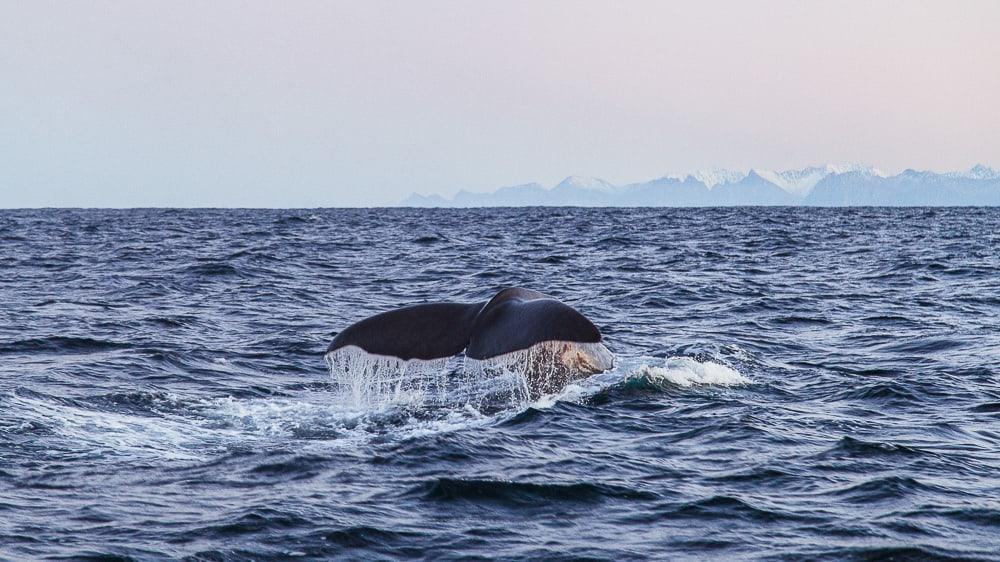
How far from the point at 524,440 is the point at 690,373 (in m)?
3.36

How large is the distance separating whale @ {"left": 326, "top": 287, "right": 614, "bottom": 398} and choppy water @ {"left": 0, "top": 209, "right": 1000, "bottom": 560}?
0.78 metres

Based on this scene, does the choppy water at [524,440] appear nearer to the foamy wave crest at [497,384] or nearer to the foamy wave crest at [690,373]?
the foamy wave crest at [690,373]

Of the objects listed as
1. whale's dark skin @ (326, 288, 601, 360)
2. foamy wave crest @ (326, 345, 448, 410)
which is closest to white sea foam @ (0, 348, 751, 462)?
foamy wave crest @ (326, 345, 448, 410)

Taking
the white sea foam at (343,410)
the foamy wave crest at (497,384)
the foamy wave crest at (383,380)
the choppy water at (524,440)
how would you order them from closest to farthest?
the choppy water at (524,440) → the foamy wave crest at (383,380) → the white sea foam at (343,410) → the foamy wave crest at (497,384)

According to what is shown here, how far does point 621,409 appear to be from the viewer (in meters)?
10.2

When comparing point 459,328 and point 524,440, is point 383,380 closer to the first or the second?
point 524,440

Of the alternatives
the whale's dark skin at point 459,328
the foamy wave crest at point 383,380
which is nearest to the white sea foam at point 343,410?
the foamy wave crest at point 383,380

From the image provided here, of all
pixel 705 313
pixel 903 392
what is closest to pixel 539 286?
pixel 705 313

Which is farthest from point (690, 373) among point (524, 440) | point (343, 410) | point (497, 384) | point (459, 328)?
point (459, 328)

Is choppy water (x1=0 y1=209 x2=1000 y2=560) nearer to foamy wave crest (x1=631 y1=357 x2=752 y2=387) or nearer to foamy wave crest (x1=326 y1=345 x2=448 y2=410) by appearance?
foamy wave crest (x1=631 y1=357 x2=752 y2=387)

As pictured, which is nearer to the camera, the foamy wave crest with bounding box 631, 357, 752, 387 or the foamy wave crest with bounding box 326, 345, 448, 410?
the foamy wave crest with bounding box 326, 345, 448, 410

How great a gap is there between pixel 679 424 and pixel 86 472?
4.70m

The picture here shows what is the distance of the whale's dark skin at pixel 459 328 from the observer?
7680mm

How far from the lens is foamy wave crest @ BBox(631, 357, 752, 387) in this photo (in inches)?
452
